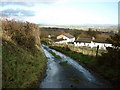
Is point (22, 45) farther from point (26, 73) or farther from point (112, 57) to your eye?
point (112, 57)

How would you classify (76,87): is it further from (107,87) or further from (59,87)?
(107,87)

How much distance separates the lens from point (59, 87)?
13008mm

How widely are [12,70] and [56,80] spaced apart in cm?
422

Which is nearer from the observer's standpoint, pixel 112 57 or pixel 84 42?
pixel 112 57

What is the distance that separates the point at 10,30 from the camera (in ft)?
78.1

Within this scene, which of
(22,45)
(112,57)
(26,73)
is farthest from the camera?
(22,45)

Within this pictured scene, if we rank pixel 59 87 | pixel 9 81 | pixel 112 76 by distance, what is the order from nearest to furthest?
pixel 9 81
pixel 59 87
pixel 112 76

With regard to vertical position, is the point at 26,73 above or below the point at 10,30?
below

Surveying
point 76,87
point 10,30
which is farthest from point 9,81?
point 10,30

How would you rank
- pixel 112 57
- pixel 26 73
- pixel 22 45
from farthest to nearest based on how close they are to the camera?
pixel 22 45 < pixel 112 57 < pixel 26 73

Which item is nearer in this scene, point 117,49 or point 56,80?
point 56,80

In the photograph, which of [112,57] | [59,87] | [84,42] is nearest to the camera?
[59,87]

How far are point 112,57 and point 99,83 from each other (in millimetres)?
4280

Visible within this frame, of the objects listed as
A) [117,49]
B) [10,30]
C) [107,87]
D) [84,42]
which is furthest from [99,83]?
[84,42]
